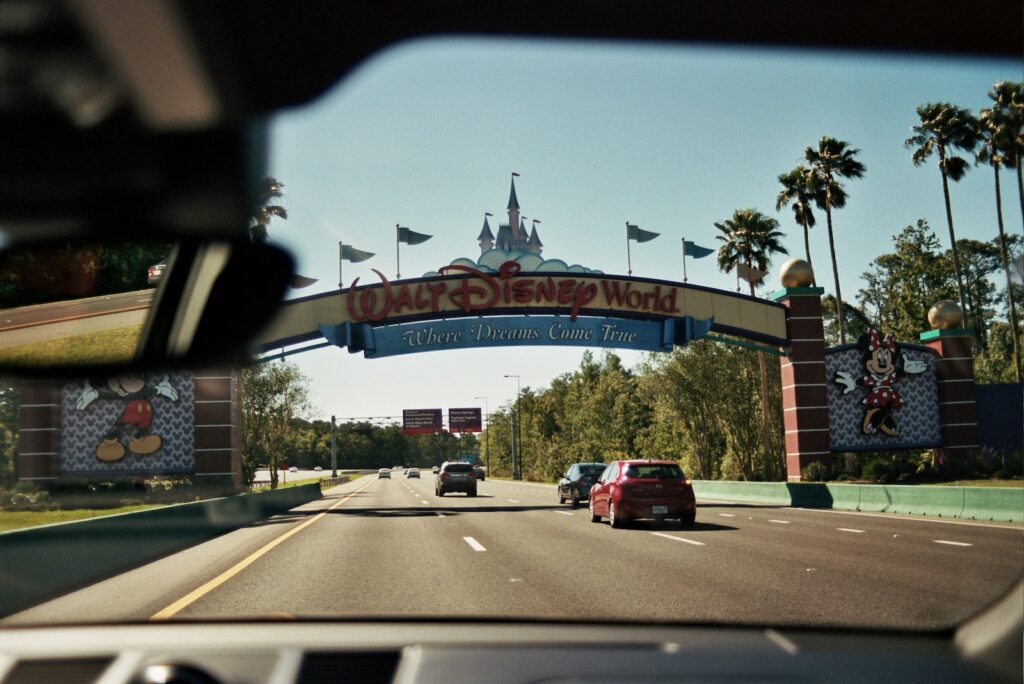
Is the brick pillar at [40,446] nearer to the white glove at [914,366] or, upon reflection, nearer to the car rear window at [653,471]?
the car rear window at [653,471]

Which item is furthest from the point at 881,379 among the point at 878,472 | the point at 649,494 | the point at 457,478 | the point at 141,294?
the point at 141,294

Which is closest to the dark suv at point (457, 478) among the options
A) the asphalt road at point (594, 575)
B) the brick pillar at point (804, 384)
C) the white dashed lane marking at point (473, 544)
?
the brick pillar at point (804, 384)

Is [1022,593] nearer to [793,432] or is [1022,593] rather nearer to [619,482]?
[619,482]

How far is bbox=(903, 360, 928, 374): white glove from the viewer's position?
3684 cm

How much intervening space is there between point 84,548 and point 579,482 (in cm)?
2194

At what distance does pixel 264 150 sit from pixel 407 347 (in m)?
32.6

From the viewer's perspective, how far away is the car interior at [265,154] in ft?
10.3

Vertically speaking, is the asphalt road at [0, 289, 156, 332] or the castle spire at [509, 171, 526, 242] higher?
the castle spire at [509, 171, 526, 242]

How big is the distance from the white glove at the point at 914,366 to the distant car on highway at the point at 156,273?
121ft

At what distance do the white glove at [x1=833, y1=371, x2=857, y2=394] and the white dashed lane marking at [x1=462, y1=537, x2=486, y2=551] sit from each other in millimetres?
23585

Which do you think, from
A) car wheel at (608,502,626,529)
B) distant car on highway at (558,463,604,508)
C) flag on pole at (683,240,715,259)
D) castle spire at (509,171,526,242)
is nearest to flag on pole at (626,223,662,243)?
flag on pole at (683,240,715,259)

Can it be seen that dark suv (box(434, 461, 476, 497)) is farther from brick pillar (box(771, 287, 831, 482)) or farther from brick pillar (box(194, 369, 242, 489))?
brick pillar (box(771, 287, 831, 482))

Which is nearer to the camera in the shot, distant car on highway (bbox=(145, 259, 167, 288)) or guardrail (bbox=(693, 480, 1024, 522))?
distant car on highway (bbox=(145, 259, 167, 288))

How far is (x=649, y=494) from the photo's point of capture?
2059cm
